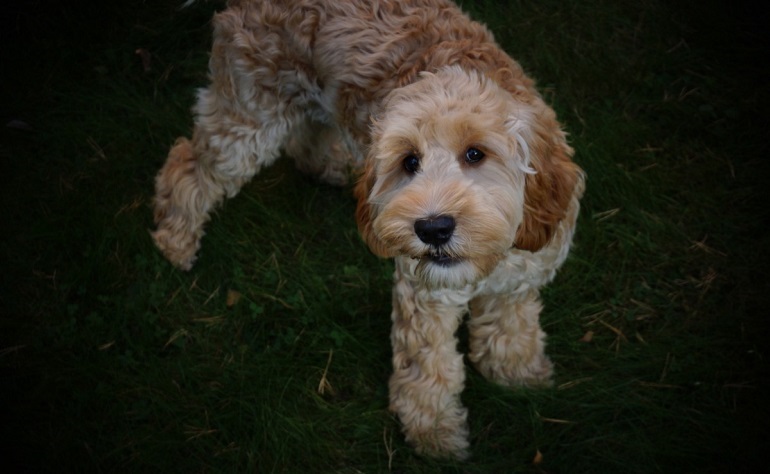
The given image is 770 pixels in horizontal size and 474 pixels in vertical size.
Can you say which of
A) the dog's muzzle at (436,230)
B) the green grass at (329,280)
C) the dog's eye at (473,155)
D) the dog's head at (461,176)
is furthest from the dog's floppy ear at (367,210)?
the green grass at (329,280)

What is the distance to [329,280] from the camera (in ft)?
13.5

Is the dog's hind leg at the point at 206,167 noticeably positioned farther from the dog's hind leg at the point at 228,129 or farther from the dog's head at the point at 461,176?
the dog's head at the point at 461,176

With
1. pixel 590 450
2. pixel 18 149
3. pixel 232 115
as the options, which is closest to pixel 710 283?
pixel 590 450

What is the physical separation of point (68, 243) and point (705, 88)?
4.23 metres

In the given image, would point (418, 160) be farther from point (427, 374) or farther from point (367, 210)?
point (427, 374)

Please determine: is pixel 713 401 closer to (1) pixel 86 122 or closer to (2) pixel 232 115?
(2) pixel 232 115

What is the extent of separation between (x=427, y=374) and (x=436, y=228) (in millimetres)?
1210

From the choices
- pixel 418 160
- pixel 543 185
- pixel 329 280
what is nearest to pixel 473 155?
pixel 418 160

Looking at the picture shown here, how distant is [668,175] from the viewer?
419 centimetres

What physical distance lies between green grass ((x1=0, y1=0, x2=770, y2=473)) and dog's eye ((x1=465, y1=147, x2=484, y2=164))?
157 cm

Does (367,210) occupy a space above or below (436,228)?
below

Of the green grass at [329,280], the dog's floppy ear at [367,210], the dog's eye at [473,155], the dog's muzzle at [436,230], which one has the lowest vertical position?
the green grass at [329,280]

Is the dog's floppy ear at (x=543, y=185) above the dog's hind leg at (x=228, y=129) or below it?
above

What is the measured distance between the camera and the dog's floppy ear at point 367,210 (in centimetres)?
273
